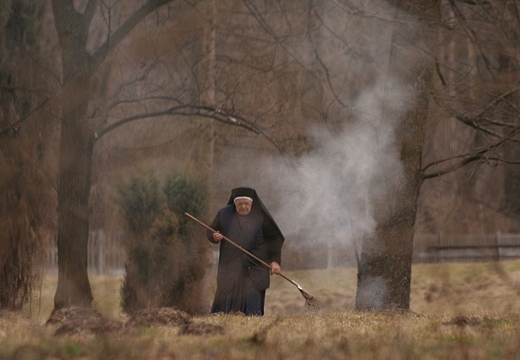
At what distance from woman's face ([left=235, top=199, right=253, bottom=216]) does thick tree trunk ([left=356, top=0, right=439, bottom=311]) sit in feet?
9.27

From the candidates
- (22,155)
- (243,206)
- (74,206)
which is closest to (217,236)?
(243,206)

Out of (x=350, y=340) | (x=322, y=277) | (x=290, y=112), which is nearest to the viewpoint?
(x=350, y=340)

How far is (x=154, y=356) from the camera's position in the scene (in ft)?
21.2

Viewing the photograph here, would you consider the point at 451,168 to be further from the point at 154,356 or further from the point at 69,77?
the point at 154,356

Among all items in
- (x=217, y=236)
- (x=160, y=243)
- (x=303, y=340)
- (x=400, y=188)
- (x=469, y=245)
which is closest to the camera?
(x=303, y=340)

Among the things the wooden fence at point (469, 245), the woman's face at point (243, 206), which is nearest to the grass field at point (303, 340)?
the woman's face at point (243, 206)

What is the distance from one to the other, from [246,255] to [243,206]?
0.71m

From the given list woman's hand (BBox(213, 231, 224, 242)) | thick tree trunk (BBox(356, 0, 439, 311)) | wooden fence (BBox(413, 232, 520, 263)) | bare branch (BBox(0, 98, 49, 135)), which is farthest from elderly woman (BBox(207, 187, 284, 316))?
wooden fence (BBox(413, 232, 520, 263))

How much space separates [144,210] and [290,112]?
13.7ft

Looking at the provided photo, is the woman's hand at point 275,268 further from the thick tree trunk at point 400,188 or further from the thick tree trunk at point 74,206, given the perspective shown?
the thick tree trunk at point 400,188

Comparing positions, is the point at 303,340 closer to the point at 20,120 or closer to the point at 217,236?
the point at 217,236

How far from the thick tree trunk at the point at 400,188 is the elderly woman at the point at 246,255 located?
245 centimetres

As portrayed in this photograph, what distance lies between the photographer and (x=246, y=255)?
13.9m

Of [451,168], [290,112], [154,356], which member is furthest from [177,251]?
[154,356]
